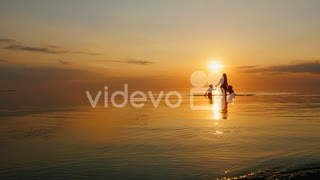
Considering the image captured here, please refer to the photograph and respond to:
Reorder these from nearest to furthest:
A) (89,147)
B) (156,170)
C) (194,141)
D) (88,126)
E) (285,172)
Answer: (285,172), (156,170), (89,147), (194,141), (88,126)

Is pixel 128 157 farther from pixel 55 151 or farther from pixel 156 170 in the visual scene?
pixel 55 151

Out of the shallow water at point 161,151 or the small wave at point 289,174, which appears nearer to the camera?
the small wave at point 289,174

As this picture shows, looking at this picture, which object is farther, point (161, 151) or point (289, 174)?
point (161, 151)

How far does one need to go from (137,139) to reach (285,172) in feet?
26.4

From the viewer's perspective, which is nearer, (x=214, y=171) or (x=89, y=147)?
(x=214, y=171)

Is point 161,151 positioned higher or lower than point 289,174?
higher

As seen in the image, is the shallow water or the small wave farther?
the shallow water

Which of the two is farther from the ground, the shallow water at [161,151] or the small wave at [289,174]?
the shallow water at [161,151]

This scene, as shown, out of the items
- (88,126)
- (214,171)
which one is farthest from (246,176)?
(88,126)

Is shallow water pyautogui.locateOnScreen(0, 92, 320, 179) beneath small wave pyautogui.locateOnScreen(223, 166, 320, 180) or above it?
above

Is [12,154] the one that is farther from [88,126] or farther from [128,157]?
[88,126]

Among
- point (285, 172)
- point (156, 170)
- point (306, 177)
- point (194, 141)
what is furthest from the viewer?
point (194, 141)

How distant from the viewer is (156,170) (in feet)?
36.6

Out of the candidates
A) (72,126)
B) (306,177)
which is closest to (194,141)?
(306,177)
